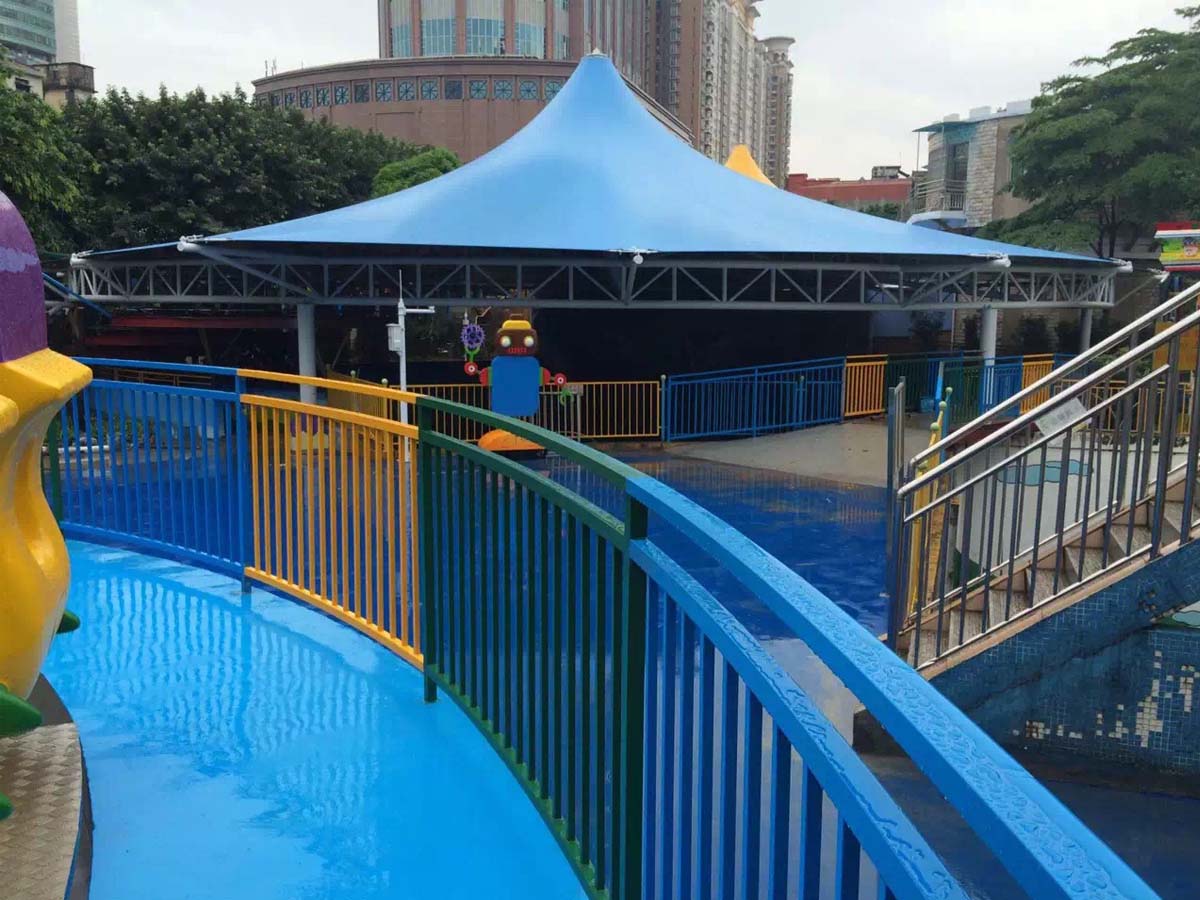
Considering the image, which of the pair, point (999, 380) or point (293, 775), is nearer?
point (293, 775)

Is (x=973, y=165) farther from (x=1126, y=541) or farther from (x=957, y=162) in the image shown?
(x=1126, y=541)

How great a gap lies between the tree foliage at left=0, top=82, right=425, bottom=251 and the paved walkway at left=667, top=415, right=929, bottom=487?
13056 millimetres

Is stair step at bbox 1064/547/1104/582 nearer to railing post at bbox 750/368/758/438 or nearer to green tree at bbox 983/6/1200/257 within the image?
railing post at bbox 750/368/758/438

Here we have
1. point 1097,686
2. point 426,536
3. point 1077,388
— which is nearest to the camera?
point 426,536

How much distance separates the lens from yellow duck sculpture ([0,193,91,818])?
2.37 metres

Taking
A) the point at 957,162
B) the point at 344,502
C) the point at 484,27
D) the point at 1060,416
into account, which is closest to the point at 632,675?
the point at 344,502

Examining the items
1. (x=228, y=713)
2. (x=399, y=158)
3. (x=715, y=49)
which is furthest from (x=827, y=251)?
(x=715, y=49)

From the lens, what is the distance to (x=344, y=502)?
4.39 meters

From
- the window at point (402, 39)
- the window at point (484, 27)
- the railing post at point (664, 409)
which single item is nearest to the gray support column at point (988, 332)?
the railing post at point (664, 409)

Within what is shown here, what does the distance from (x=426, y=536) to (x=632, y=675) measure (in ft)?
5.61

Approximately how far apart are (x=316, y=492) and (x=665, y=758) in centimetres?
301

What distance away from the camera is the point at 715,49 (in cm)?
11288

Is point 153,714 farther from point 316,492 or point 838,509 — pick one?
point 838,509

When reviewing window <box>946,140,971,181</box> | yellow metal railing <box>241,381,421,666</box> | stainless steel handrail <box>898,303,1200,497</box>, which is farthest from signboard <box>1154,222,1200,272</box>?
window <box>946,140,971,181</box>
